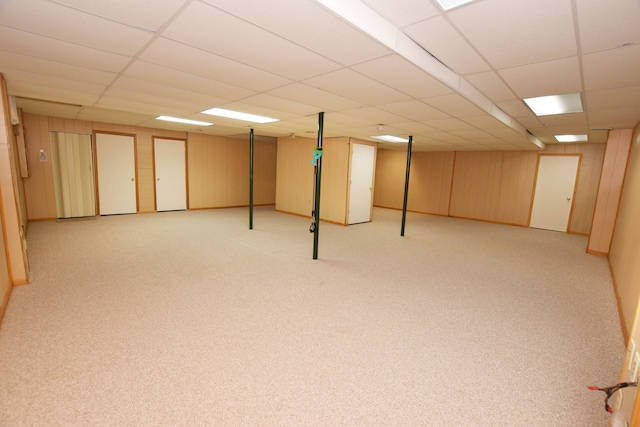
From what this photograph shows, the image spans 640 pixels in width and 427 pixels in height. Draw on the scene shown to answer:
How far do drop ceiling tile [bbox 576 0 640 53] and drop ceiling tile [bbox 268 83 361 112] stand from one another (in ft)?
7.06

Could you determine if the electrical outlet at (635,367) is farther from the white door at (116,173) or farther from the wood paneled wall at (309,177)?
the white door at (116,173)

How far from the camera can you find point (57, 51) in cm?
236

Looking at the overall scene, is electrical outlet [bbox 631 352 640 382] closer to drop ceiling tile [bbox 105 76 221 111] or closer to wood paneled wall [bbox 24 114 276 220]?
drop ceiling tile [bbox 105 76 221 111]

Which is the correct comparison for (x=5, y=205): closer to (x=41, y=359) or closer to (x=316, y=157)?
(x=41, y=359)

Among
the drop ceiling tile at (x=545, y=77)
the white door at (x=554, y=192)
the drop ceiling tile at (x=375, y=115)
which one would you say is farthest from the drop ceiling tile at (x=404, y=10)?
the white door at (x=554, y=192)

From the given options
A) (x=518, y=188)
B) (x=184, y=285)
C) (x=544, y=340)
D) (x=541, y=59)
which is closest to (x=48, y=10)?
(x=184, y=285)

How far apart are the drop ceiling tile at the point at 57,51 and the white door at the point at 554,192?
31.9 ft

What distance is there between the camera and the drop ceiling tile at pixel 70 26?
5.61ft

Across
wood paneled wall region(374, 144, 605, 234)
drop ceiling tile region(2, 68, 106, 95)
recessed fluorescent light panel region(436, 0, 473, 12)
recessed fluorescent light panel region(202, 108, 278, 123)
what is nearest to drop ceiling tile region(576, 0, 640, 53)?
recessed fluorescent light panel region(436, 0, 473, 12)

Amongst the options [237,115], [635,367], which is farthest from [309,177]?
[635,367]

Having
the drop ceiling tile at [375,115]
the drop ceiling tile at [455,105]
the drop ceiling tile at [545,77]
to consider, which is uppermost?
the drop ceiling tile at [545,77]

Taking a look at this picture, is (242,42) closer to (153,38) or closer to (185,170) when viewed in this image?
(153,38)

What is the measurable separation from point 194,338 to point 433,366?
191 cm

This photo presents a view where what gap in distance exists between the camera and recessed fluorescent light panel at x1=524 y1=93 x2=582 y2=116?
3504 millimetres
